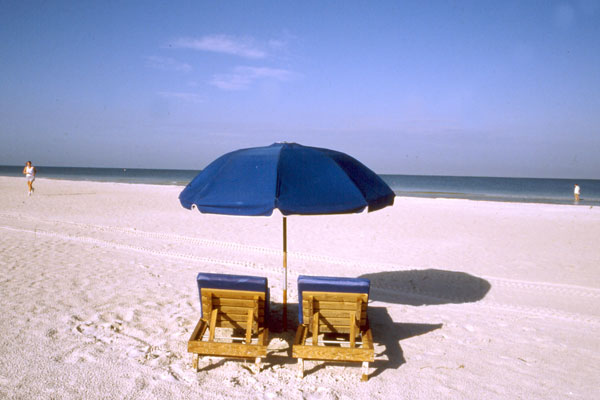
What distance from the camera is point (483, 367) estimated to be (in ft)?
13.3

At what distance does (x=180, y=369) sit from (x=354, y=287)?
1856 mm

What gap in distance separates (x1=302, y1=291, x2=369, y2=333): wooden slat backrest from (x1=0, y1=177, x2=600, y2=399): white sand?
1.34 ft

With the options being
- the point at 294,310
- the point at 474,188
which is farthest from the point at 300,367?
the point at 474,188

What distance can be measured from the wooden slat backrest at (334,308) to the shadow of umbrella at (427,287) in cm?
235

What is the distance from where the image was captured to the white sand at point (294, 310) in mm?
3652

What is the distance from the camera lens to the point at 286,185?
3406 millimetres

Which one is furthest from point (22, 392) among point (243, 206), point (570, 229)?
point (570, 229)

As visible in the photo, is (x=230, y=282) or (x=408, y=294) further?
(x=408, y=294)

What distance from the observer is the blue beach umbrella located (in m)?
3.28

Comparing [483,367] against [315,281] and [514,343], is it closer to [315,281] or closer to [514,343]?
[514,343]

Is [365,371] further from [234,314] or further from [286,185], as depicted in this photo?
[286,185]

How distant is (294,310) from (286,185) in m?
2.78

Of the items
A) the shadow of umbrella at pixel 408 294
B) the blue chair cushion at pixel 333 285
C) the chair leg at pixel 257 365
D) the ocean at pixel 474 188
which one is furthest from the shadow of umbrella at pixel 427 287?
the ocean at pixel 474 188

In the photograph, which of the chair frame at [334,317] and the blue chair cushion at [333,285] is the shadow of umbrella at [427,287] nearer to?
the chair frame at [334,317]
